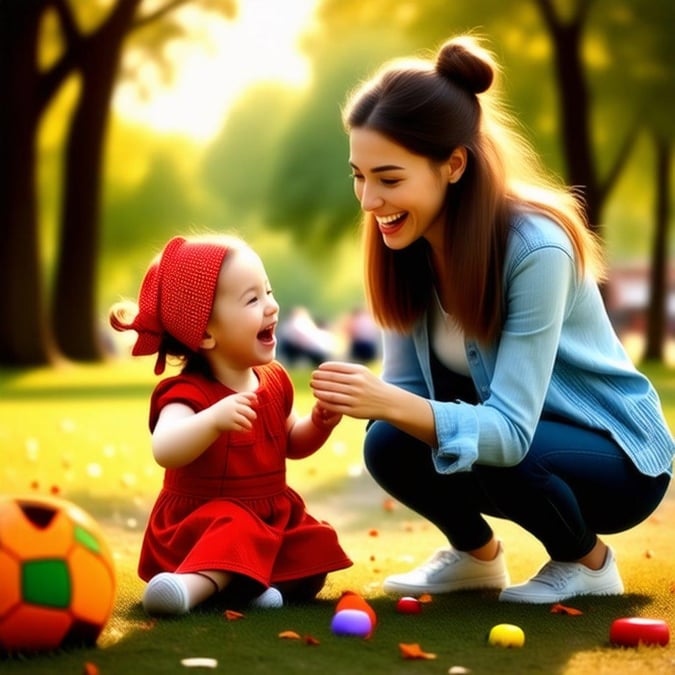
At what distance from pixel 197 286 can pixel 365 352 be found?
2246 centimetres

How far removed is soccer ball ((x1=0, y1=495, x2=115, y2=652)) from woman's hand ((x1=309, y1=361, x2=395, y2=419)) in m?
0.78

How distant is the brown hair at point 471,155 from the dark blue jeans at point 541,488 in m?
0.42

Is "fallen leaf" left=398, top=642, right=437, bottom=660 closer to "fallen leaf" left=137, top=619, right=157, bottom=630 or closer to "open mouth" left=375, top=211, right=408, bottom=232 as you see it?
"fallen leaf" left=137, top=619, right=157, bottom=630

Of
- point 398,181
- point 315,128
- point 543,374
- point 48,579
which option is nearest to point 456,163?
point 398,181

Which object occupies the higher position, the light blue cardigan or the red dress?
the light blue cardigan

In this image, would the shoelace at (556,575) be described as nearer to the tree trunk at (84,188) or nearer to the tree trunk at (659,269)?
the tree trunk at (84,188)

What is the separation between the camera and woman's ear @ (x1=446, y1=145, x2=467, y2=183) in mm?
4215

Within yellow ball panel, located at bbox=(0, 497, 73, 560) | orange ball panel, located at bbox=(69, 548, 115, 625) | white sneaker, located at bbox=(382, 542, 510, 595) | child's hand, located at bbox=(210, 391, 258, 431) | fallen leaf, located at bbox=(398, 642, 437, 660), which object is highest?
child's hand, located at bbox=(210, 391, 258, 431)

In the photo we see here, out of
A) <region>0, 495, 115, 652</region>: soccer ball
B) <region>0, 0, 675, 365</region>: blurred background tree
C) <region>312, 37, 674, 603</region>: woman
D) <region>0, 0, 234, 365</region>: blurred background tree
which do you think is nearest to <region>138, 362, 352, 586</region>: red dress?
Result: <region>312, 37, 674, 603</region>: woman

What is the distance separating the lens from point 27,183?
2030 centimetres

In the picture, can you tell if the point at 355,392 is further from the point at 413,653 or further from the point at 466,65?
the point at 466,65

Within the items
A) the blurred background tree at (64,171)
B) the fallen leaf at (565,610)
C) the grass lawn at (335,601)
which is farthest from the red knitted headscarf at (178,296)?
the blurred background tree at (64,171)

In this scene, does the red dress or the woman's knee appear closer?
the red dress

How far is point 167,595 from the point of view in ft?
12.9
